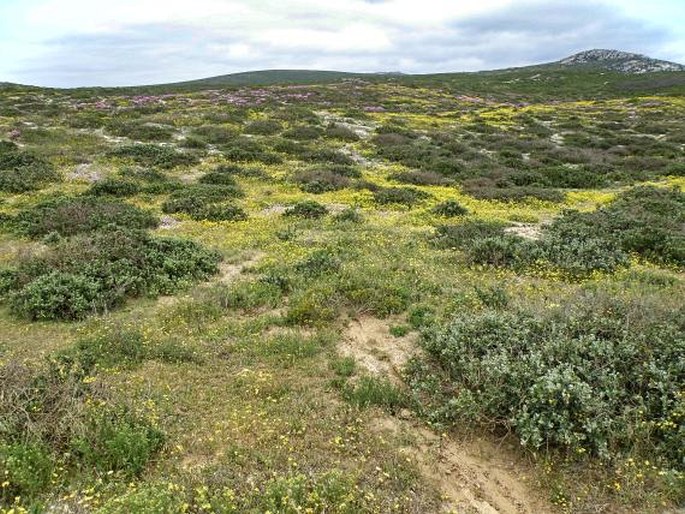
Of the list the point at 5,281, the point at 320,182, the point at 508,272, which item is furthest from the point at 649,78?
the point at 5,281

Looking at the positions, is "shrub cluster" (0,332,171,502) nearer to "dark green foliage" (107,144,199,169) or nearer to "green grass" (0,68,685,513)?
"green grass" (0,68,685,513)

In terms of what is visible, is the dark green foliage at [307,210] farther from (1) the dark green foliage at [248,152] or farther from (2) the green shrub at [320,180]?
(1) the dark green foliage at [248,152]

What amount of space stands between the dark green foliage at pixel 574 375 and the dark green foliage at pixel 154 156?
20.2 m

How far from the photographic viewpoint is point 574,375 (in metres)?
7.56

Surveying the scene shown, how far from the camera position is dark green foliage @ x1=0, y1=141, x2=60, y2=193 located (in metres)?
21.0

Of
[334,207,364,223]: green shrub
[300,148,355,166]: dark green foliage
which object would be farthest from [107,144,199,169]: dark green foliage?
[334,207,364,223]: green shrub

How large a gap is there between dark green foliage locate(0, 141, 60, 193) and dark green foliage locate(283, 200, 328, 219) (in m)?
10.7

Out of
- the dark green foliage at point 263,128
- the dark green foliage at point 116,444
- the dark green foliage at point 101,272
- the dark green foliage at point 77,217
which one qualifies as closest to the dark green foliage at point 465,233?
the dark green foliage at point 101,272

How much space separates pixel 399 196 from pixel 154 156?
529 inches

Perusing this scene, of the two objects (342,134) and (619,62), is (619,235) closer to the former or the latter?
(342,134)

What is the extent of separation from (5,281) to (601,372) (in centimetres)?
1183

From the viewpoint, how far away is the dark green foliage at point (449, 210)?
19170 millimetres

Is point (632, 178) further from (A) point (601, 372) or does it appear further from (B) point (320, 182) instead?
(A) point (601, 372)

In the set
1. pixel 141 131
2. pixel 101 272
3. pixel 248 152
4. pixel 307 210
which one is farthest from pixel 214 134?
pixel 101 272
